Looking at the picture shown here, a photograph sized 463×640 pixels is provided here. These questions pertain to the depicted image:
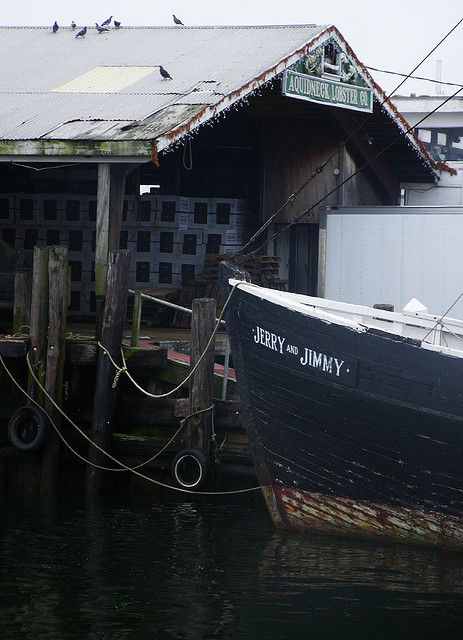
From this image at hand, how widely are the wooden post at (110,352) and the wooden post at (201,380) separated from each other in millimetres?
996

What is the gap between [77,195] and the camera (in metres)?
23.8

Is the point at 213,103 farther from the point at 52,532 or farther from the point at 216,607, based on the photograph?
the point at 216,607

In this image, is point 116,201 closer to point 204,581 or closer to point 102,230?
point 102,230

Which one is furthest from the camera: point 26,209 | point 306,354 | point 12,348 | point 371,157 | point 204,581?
point 371,157

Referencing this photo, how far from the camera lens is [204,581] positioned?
12688mm

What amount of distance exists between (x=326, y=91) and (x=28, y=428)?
26.6ft

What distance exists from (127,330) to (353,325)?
815 cm

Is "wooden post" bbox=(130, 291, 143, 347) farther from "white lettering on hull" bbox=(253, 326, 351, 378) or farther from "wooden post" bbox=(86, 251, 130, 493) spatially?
"white lettering on hull" bbox=(253, 326, 351, 378)

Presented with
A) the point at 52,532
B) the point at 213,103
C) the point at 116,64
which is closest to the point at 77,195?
the point at 116,64

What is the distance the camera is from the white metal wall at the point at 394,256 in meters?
19.4

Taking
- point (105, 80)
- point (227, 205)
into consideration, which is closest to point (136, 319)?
point (105, 80)

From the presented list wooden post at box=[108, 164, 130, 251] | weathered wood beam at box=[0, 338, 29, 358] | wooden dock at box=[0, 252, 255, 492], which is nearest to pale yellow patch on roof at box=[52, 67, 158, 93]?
wooden post at box=[108, 164, 130, 251]

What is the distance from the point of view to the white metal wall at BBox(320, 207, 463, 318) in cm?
1944

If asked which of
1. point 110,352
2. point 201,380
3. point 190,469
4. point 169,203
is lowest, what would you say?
point 190,469
